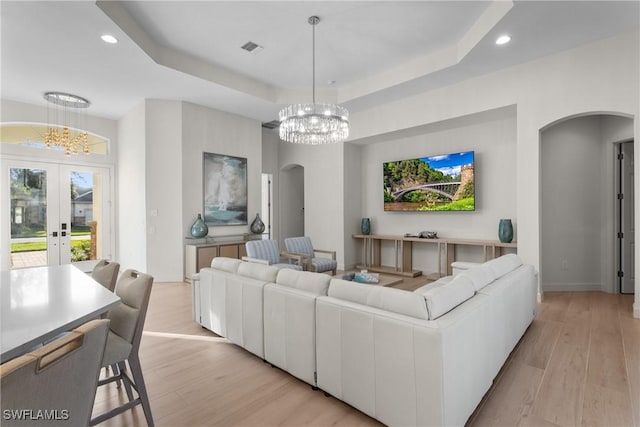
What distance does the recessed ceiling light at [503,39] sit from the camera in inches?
148

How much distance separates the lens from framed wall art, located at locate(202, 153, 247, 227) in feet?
20.6

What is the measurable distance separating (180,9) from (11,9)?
1.56 meters

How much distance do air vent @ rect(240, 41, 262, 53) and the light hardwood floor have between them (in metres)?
3.69

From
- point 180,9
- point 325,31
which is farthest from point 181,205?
point 325,31

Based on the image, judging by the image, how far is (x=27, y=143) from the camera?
5.78 metres

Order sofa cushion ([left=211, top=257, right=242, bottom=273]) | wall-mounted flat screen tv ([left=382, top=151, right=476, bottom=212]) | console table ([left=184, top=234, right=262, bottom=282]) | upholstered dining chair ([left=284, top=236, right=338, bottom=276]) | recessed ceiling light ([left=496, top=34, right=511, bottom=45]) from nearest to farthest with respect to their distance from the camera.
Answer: sofa cushion ([left=211, top=257, right=242, bottom=273]), recessed ceiling light ([left=496, top=34, right=511, bottom=45]), upholstered dining chair ([left=284, top=236, right=338, bottom=276]), wall-mounted flat screen tv ([left=382, top=151, right=476, bottom=212]), console table ([left=184, top=234, right=262, bottom=282])

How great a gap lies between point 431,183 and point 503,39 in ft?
8.54

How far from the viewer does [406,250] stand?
643cm

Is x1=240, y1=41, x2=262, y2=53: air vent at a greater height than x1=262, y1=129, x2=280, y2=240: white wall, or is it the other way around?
x1=240, y1=41, x2=262, y2=53: air vent

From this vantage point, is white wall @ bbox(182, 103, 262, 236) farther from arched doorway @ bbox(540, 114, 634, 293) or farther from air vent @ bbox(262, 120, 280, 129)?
arched doorway @ bbox(540, 114, 634, 293)

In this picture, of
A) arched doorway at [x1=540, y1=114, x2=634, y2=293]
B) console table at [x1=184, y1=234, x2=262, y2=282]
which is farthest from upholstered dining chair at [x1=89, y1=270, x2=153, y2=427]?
arched doorway at [x1=540, y1=114, x2=634, y2=293]

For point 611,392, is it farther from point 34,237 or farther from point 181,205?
point 34,237

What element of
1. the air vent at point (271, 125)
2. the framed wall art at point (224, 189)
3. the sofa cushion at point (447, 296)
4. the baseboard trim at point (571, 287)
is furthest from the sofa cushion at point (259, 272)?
the air vent at point (271, 125)

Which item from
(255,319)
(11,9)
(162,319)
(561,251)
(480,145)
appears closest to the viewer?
(255,319)
